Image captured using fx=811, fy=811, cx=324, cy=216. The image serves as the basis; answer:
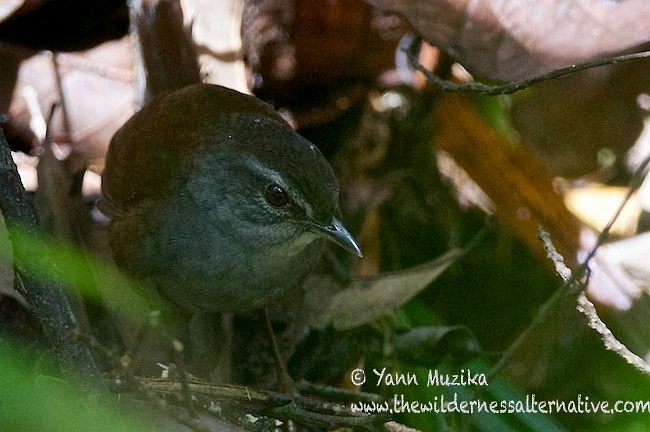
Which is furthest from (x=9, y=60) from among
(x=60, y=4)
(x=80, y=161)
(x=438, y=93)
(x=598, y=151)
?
(x=598, y=151)

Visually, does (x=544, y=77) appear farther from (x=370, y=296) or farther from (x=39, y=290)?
(x=39, y=290)

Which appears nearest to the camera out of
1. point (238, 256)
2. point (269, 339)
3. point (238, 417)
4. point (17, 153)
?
point (238, 417)

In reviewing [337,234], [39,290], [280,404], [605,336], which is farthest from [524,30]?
[39,290]

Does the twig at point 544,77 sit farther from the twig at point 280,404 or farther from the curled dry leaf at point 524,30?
the twig at point 280,404

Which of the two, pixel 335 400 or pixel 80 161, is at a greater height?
pixel 80 161

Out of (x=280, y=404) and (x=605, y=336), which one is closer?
(x=605, y=336)

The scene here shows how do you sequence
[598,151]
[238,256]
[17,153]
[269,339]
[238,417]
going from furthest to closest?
[598,151], [17,153], [269,339], [238,256], [238,417]

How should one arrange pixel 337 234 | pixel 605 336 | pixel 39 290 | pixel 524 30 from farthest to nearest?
pixel 524 30 < pixel 337 234 < pixel 605 336 < pixel 39 290

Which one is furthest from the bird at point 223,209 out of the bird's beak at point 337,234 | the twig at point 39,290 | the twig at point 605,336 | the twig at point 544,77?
the twig at point 39,290

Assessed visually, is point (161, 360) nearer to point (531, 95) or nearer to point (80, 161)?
point (80, 161)
